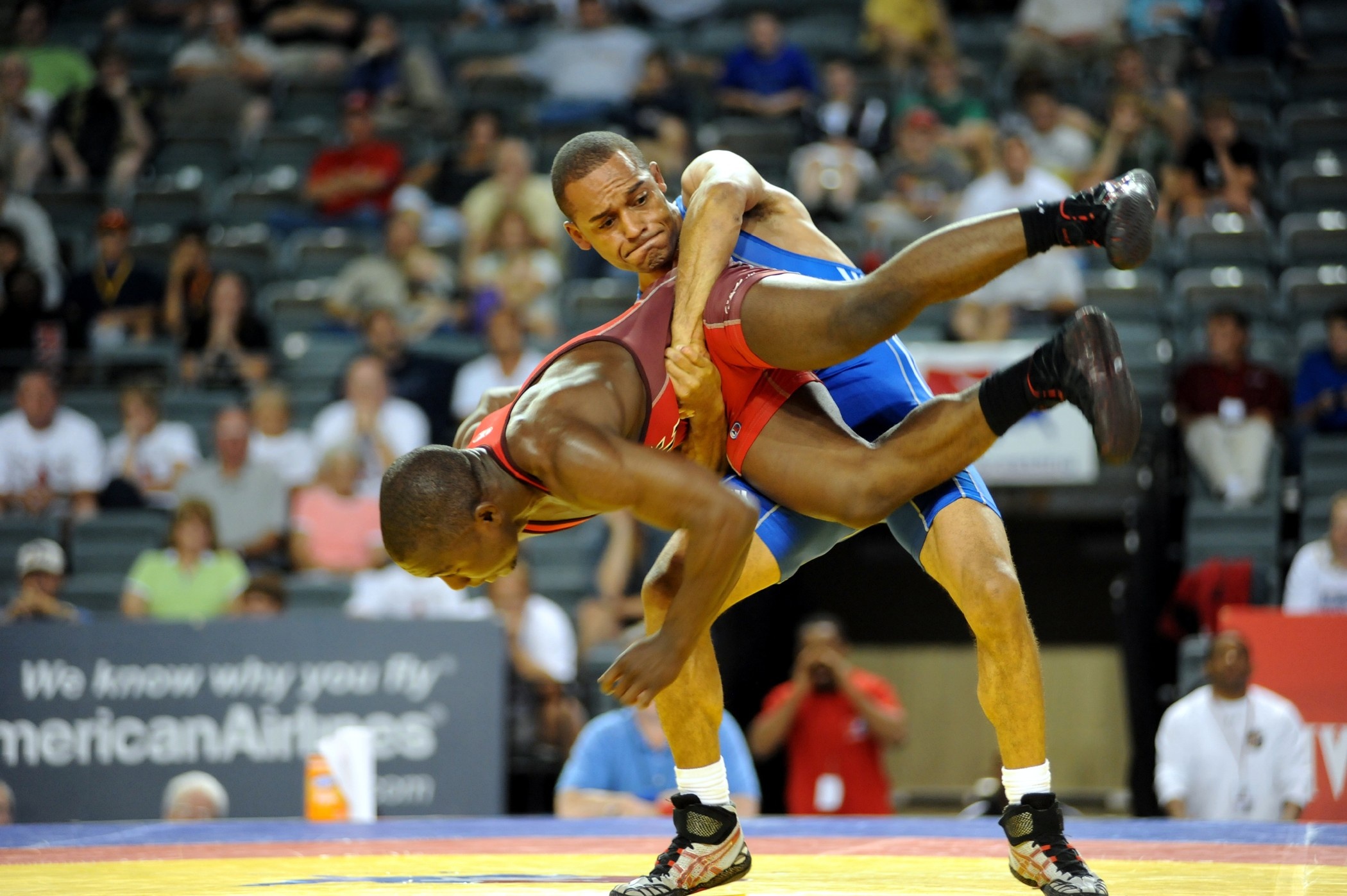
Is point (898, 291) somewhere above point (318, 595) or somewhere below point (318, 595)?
above

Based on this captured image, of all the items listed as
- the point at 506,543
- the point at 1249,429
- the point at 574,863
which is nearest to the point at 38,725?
the point at 574,863

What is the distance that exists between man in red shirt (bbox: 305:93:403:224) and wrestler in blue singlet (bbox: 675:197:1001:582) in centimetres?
597

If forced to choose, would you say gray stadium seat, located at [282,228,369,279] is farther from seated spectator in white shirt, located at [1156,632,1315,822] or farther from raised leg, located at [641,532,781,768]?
raised leg, located at [641,532,781,768]

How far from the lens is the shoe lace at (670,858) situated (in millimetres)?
3254

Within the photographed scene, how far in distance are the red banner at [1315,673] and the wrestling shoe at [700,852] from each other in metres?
2.85

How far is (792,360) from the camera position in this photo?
123 inches

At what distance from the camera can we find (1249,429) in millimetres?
6789

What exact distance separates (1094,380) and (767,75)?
6592 mm

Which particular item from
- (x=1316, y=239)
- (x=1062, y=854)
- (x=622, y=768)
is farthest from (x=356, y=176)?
(x=1062, y=854)

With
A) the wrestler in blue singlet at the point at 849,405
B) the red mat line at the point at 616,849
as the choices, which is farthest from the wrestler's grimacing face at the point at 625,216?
the red mat line at the point at 616,849

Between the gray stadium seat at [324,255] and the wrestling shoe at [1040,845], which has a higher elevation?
the gray stadium seat at [324,255]

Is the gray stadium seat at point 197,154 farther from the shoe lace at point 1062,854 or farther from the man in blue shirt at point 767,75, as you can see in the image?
the shoe lace at point 1062,854

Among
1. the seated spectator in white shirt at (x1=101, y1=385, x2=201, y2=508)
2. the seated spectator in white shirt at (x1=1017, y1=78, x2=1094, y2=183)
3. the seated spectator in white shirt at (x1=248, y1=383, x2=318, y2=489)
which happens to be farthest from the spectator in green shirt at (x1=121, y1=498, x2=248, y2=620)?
the seated spectator in white shirt at (x1=1017, y1=78, x2=1094, y2=183)

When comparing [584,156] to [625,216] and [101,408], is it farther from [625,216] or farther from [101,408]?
[101,408]
